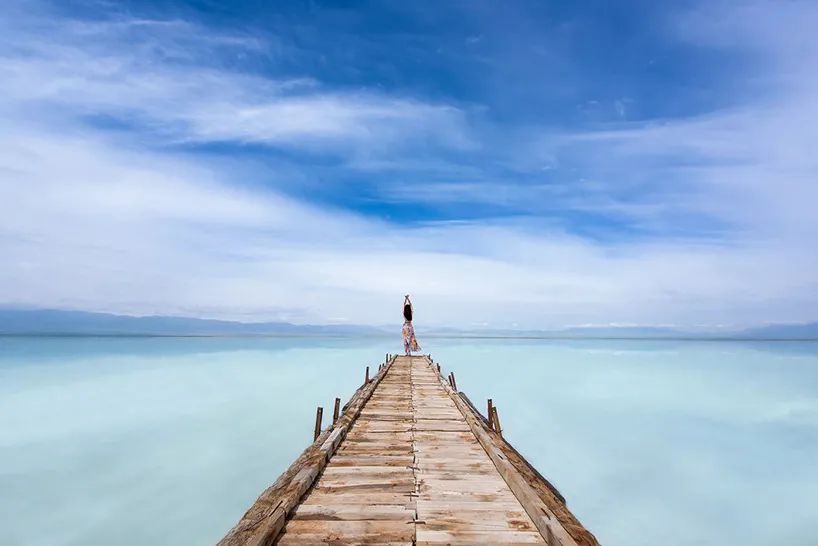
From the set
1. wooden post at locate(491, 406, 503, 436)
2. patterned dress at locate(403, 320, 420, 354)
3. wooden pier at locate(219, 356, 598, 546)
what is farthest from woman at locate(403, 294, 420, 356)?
wooden pier at locate(219, 356, 598, 546)

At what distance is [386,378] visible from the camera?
1568 centimetres

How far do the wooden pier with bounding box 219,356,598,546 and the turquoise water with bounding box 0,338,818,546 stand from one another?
6.64 meters

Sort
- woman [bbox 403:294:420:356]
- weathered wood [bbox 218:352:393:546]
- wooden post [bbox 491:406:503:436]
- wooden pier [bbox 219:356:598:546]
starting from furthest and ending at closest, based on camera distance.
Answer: woman [bbox 403:294:420:356] < wooden post [bbox 491:406:503:436] < wooden pier [bbox 219:356:598:546] < weathered wood [bbox 218:352:393:546]

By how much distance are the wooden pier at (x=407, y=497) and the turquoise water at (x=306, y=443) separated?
6.64 metres

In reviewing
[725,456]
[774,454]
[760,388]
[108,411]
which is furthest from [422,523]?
[760,388]

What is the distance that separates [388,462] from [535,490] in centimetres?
208

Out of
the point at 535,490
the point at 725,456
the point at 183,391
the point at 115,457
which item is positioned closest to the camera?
the point at 535,490

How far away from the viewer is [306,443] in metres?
17.7

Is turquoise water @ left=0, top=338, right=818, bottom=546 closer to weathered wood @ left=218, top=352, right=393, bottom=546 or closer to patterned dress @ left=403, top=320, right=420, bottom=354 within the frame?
patterned dress @ left=403, top=320, right=420, bottom=354

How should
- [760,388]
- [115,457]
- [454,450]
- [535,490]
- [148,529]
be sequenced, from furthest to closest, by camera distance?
[760,388], [115,457], [148,529], [454,450], [535,490]

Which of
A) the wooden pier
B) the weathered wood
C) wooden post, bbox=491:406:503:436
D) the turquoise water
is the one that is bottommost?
the turquoise water

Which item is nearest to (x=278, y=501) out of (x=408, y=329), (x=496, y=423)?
(x=496, y=423)

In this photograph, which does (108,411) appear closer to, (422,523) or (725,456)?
(422,523)

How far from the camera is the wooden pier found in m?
3.72
